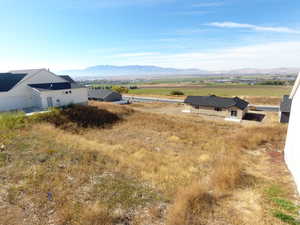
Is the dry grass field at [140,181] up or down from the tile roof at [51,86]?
down

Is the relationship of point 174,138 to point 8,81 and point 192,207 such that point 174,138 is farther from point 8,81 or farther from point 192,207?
point 8,81

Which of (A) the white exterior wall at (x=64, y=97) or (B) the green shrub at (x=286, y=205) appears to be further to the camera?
(A) the white exterior wall at (x=64, y=97)

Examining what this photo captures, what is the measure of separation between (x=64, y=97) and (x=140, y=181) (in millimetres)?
20915

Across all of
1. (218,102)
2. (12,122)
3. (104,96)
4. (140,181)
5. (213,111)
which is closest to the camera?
(140,181)

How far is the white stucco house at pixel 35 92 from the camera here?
2212 cm

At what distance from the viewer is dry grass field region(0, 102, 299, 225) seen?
242 inches

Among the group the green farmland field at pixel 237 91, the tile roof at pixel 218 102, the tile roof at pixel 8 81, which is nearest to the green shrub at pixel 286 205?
the tile roof at pixel 218 102

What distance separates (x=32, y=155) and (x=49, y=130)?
6.01m

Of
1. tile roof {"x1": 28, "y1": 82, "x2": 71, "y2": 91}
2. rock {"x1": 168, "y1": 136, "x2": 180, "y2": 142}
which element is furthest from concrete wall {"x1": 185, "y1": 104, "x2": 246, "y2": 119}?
tile roof {"x1": 28, "y1": 82, "x2": 71, "y2": 91}

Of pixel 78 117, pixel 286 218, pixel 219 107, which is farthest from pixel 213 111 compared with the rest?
pixel 286 218

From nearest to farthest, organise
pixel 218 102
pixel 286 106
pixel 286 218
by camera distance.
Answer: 1. pixel 286 218
2. pixel 286 106
3. pixel 218 102

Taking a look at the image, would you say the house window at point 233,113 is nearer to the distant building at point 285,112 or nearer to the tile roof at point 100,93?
the distant building at point 285,112

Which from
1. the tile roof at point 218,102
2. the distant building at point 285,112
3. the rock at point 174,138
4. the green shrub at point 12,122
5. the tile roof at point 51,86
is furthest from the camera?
the tile roof at point 218,102

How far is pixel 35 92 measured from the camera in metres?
23.4
